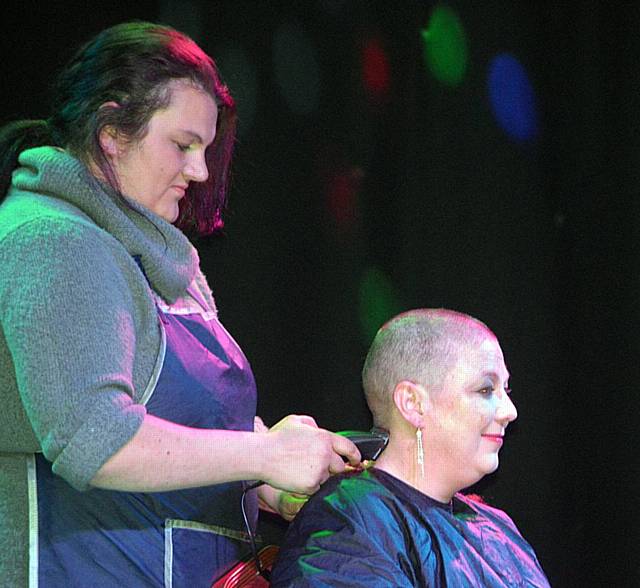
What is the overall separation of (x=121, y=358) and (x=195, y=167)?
424 millimetres

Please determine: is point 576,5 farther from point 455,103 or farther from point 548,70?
point 455,103

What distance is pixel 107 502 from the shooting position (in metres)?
1.43

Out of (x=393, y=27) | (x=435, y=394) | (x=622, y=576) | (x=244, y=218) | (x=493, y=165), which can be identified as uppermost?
(x=393, y=27)

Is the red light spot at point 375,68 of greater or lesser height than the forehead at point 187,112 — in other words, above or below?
above

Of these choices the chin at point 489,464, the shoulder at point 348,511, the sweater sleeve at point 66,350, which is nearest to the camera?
the sweater sleeve at point 66,350

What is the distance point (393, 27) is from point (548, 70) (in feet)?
1.28

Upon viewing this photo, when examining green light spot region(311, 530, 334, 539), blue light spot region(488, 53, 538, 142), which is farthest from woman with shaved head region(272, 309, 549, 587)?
blue light spot region(488, 53, 538, 142)

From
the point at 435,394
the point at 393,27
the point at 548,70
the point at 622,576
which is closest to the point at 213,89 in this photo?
the point at 435,394

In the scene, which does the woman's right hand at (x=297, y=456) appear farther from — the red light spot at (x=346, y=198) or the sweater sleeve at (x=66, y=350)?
the red light spot at (x=346, y=198)

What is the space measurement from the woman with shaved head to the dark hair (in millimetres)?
605

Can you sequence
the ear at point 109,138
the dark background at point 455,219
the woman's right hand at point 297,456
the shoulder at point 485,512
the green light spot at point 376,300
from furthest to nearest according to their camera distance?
the green light spot at point 376,300
the dark background at point 455,219
the shoulder at point 485,512
the ear at point 109,138
the woman's right hand at point 297,456

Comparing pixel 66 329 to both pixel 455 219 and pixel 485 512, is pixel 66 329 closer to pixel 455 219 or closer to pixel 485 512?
pixel 485 512

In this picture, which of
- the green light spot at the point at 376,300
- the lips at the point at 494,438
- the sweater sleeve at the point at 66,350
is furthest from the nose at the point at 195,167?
the green light spot at the point at 376,300

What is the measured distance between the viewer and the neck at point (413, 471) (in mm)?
1750
